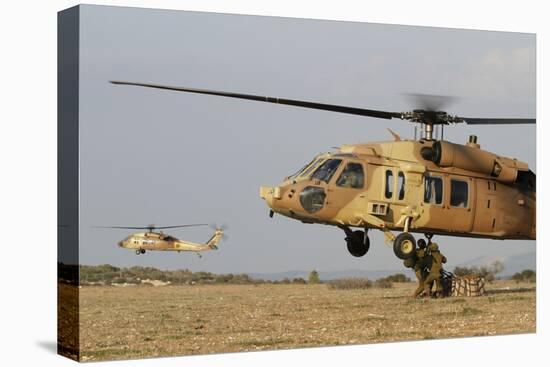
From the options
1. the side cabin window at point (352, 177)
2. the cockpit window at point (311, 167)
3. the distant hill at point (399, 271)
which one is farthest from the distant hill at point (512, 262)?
the cockpit window at point (311, 167)

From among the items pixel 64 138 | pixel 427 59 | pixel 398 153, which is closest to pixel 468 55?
pixel 427 59

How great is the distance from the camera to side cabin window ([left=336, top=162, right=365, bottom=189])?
693 inches

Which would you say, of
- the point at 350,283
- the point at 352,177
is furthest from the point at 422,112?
the point at 350,283

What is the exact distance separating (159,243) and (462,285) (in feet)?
16.9

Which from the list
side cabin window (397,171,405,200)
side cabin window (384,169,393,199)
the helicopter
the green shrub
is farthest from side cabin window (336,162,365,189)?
the helicopter

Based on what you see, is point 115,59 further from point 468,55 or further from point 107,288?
point 468,55

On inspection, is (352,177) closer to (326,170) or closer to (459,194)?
(326,170)

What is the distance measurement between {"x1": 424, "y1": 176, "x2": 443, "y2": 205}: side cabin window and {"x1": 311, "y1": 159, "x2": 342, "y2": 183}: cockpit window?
1.49 metres

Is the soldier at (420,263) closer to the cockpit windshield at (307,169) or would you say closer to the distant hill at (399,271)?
the distant hill at (399,271)

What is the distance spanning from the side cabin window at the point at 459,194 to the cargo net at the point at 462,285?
1030mm

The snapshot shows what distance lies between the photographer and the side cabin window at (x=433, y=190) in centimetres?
1812

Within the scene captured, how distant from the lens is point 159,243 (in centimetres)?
1595

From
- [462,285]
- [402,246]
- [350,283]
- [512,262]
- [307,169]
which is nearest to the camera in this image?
[307,169]

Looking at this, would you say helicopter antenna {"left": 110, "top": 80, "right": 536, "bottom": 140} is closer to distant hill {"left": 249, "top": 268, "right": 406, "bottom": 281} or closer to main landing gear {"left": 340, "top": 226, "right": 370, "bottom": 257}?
main landing gear {"left": 340, "top": 226, "right": 370, "bottom": 257}
